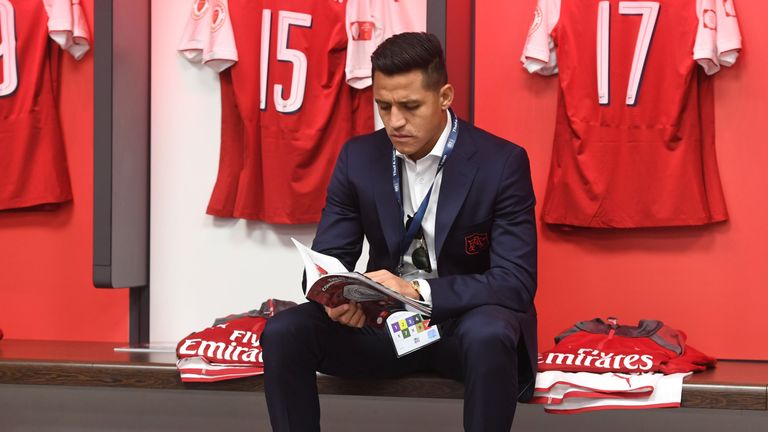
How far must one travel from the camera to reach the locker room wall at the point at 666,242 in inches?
116

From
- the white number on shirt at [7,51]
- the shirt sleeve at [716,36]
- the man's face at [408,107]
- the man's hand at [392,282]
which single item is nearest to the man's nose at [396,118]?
the man's face at [408,107]

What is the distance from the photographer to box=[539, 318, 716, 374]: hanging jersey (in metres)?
2.31

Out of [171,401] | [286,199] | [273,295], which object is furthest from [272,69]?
[171,401]

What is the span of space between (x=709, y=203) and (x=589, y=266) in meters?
0.46

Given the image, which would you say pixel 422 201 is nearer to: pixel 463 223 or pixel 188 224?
pixel 463 223

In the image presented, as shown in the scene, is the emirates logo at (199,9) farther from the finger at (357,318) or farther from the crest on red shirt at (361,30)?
the finger at (357,318)

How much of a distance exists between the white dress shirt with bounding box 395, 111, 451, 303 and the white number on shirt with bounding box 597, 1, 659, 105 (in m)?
0.91

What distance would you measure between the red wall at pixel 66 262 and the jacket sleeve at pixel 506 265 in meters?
1.79

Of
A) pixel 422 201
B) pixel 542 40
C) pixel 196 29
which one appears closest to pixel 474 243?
pixel 422 201

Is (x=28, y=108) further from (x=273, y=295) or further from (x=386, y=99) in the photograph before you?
(x=386, y=99)

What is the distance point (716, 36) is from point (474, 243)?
1.29 metres

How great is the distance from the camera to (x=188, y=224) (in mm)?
3369

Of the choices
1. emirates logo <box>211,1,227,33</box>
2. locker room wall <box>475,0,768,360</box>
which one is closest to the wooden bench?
locker room wall <box>475,0,768,360</box>

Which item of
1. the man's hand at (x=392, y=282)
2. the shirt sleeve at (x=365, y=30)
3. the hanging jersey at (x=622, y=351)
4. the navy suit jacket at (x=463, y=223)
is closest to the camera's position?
the man's hand at (x=392, y=282)
